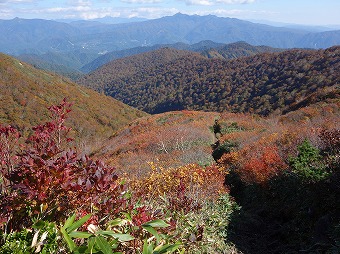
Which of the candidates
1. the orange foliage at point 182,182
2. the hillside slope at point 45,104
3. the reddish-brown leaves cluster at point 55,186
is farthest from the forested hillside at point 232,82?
the reddish-brown leaves cluster at point 55,186

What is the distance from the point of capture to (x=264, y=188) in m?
6.61

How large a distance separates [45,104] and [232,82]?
47296mm

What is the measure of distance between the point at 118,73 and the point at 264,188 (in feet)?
546

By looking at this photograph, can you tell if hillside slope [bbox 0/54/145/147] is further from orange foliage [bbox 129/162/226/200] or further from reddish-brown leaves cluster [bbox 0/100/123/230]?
reddish-brown leaves cluster [bbox 0/100/123/230]

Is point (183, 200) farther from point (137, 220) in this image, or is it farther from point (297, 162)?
point (297, 162)

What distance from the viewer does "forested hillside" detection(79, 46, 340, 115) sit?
51125 mm

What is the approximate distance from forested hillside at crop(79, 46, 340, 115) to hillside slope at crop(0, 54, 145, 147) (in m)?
24.1

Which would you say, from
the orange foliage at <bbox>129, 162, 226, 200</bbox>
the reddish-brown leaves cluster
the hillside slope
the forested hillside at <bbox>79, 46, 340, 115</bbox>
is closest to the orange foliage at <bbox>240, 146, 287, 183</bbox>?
the orange foliage at <bbox>129, 162, 226, 200</bbox>

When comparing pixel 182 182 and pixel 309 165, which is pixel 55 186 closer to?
pixel 182 182

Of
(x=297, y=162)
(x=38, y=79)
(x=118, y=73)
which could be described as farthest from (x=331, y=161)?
(x=118, y=73)

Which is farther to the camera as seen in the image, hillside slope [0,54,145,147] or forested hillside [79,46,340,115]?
forested hillside [79,46,340,115]

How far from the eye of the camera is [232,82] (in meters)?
77.8

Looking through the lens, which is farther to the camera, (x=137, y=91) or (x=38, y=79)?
(x=137, y=91)

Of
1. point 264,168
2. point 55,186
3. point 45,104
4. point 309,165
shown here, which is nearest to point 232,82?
point 45,104
